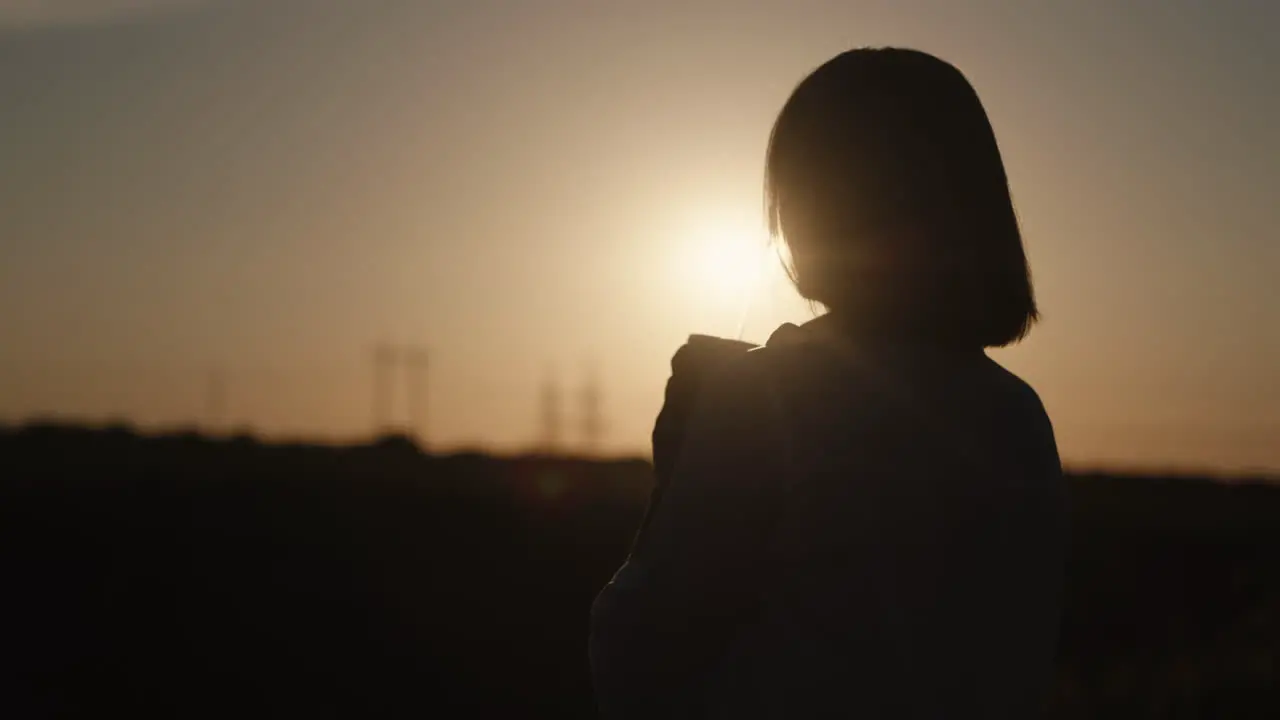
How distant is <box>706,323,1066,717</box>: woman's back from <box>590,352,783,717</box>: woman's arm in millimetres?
23

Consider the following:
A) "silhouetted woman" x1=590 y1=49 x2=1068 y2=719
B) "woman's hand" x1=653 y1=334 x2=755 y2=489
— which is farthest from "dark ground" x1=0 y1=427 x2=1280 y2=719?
"woman's hand" x1=653 y1=334 x2=755 y2=489

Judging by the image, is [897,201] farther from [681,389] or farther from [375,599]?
[375,599]

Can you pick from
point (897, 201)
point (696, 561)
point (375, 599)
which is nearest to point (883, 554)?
point (696, 561)

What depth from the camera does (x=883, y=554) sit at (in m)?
1.72

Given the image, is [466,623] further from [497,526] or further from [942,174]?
[942,174]

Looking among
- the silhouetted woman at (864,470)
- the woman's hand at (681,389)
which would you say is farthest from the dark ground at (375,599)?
the woman's hand at (681,389)

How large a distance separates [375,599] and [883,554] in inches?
974

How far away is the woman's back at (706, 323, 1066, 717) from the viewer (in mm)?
1701

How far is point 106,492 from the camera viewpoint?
114 ft

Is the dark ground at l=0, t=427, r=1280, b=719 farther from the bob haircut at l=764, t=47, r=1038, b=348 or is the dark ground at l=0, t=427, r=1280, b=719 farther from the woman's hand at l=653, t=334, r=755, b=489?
the woman's hand at l=653, t=334, r=755, b=489

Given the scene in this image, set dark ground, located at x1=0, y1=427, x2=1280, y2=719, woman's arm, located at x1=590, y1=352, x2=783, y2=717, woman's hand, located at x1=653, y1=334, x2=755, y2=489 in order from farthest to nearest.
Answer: dark ground, located at x1=0, y1=427, x2=1280, y2=719
woman's hand, located at x1=653, y1=334, x2=755, y2=489
woman's arm, located at x1=590, y1=352, x2=783, y2=717

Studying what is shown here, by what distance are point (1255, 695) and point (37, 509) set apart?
2781 centimetres

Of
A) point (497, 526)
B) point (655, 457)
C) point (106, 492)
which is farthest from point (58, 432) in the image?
point (655, 457)

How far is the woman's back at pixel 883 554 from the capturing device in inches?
67.0
